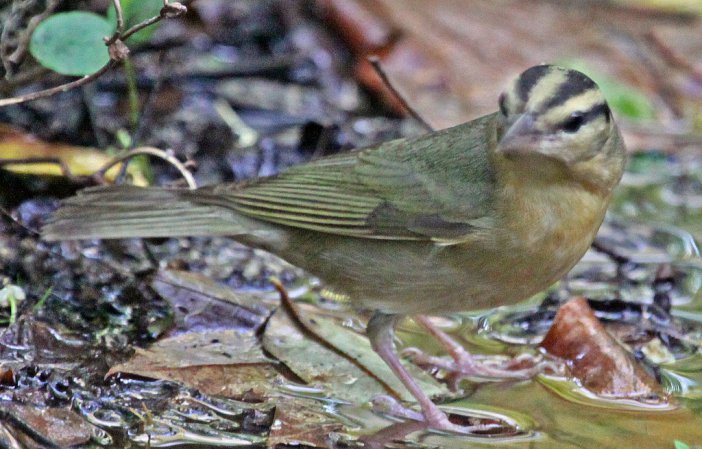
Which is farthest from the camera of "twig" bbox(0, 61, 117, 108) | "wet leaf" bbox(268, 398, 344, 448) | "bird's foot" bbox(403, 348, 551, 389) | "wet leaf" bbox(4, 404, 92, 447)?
"bird's foot" bbox(403, 348, 551, 389)

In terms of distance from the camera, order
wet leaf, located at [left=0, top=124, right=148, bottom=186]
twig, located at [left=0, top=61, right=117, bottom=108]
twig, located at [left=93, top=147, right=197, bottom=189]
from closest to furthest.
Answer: twig, located at [left=0, top=61, right=117, bottom=108] → twig, located at [left=93, top=147, right=197, bottom=189] → wet leaf, located at [left=0, top=124, right=148, bottom=186]

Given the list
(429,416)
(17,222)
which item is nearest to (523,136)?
(429,416)

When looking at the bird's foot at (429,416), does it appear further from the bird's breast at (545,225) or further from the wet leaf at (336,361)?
the bird's breast at (545,225)

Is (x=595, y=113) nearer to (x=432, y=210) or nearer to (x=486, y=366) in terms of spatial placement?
(x=432, y=210)

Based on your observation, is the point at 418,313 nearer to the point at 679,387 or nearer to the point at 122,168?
the point at 679,387

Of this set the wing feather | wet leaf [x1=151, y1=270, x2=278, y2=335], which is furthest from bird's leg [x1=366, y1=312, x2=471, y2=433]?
wet leaf [x1=151, y1=270, x2=278, y2=335]

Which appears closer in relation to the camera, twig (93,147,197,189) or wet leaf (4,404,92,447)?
wet leaf (4,404,92,447)

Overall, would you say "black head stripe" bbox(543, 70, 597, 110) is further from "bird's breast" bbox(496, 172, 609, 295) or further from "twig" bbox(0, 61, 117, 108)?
"twig" bbox(0, 61, 117, 108)
